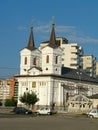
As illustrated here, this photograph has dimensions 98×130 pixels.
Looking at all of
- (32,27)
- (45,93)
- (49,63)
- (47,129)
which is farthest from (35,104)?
(47,129)

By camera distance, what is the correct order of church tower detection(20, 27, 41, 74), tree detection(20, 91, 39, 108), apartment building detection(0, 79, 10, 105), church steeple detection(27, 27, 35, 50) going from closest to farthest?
tree detection(20, 91, 39, 108)
church tower detection(20, 27, 41, 74)
church steeple detection(27, 27, 35, 50)
apartment building detection(0, 79, 10, 105)

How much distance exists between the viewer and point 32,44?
413 ft

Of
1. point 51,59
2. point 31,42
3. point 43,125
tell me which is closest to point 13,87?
point 31,42

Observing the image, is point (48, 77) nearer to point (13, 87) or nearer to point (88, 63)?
point (13, 87)

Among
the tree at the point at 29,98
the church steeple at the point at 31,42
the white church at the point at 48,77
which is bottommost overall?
the tree at the point at 29,98

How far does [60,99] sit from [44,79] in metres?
7.43

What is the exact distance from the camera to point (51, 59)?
11962 centimetres

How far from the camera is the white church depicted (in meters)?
118

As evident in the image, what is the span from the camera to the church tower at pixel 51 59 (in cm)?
11956

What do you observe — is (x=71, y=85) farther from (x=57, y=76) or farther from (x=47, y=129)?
(x=47, y=129)

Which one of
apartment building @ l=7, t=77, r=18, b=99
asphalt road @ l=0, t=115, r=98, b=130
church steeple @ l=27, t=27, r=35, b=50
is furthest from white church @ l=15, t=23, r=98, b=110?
asphalt road @ l=0, t=115, r=98, b=130

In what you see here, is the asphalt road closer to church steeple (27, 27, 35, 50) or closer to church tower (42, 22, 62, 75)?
church tower (42, 22, 62, 75)

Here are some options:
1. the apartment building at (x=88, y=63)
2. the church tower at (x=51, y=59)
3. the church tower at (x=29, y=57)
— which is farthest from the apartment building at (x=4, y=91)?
the church tower at (x=51, y=59)

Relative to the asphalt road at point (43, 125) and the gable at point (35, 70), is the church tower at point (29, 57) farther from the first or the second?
the asphalt road at point (43, 125)
